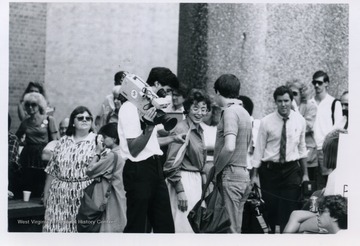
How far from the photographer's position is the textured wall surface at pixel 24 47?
7.02m

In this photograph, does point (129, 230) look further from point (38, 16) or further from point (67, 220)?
point (38, 16)

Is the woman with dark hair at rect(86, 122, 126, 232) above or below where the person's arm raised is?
below

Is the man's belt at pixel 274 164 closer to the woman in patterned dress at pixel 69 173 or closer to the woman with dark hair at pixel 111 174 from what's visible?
the woman with dark hair at pixel 111 174

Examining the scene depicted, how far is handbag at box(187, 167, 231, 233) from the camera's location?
6.88 m

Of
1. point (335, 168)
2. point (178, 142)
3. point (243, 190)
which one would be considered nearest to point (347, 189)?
point (335, 168)

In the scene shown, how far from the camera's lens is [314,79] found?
7.12 meters

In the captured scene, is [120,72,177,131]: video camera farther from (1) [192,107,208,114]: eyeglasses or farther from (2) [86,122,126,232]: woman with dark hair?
(2) [86,122,126,232]: woman with dark hair

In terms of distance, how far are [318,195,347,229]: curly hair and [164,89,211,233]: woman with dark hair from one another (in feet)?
3.91

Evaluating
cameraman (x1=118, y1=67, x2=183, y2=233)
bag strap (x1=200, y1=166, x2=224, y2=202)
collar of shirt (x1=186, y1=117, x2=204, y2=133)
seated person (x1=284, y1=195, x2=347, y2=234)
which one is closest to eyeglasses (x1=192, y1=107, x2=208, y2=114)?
collar of shirt (x1=186, y1=117, x2=204, y2=133)

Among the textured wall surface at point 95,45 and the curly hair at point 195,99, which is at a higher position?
the textured wall surface at point 95,45

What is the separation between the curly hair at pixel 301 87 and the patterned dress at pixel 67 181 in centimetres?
194

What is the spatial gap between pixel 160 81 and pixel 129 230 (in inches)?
56.1

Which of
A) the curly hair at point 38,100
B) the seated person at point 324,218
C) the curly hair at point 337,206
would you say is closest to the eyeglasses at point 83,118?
the curly hair at point 38,100

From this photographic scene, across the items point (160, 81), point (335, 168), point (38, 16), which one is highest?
point (38, 16)
